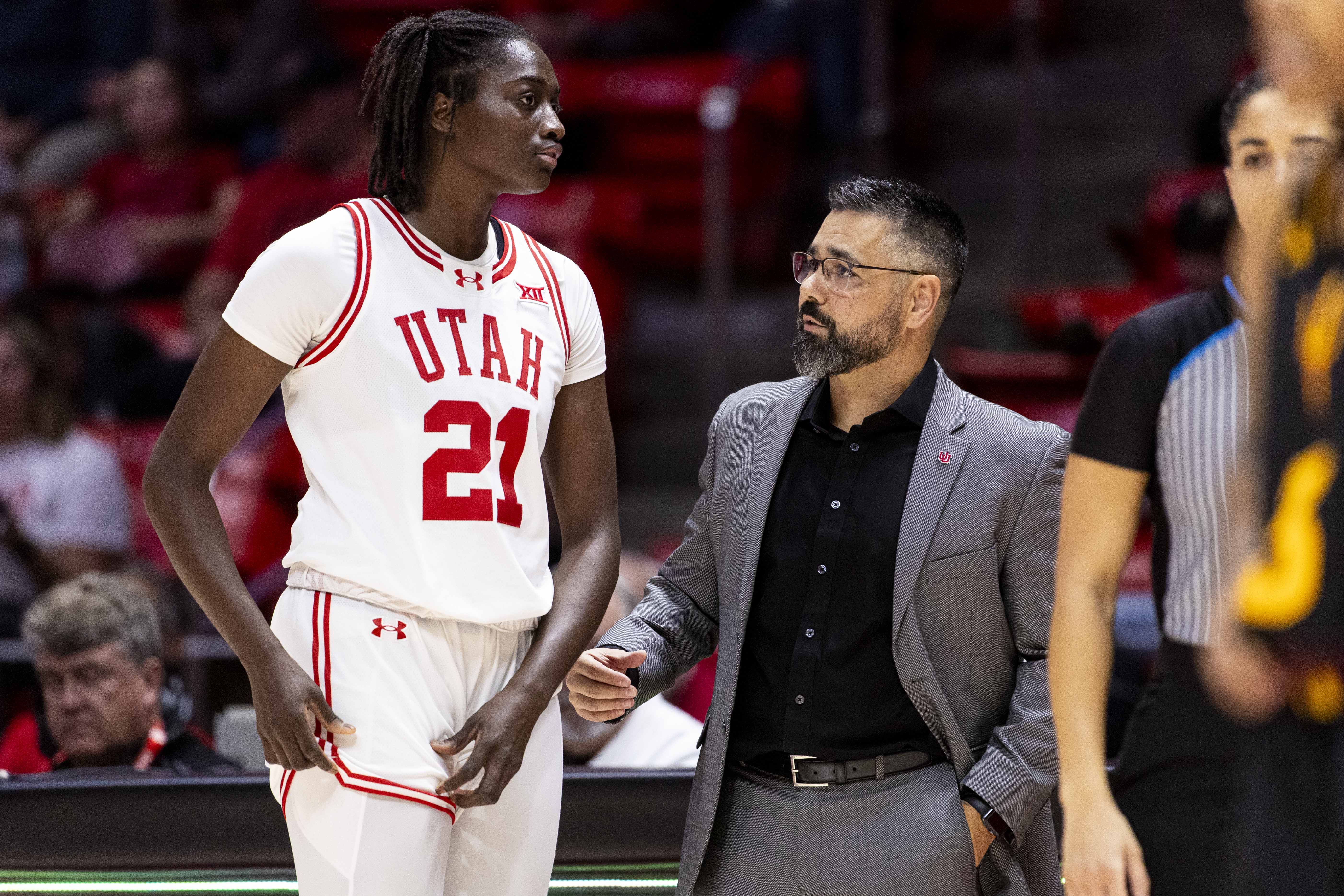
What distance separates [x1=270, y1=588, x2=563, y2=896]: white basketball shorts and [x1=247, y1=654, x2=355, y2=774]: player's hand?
20 mm

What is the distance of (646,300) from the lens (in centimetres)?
663

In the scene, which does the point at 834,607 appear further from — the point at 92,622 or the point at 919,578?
the point at 92,622

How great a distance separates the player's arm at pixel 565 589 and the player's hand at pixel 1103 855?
0.76 metres

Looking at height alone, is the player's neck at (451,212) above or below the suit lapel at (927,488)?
above

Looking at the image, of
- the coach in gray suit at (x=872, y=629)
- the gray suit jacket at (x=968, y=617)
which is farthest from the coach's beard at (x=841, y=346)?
the gray suit jacket at (x=968, y=617)

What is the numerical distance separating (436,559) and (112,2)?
21.1 feet

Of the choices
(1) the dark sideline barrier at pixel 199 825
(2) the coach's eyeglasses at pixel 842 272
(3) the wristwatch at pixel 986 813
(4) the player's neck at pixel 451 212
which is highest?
(4) the player's neck at pixel 451 212

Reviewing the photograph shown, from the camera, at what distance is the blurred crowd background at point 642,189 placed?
17.6 feet

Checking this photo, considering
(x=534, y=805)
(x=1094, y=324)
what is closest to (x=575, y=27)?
(x=1094, y=324)

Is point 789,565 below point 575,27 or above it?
below

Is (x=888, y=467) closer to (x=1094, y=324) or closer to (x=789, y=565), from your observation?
(x=789, y=565)

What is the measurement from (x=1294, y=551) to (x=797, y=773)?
3.86 ft

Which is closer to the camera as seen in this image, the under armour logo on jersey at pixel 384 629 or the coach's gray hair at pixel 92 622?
the under armour logo on jersey at pixel 384 629

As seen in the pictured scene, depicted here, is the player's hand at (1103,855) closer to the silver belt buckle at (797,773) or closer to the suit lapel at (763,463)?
the silver belt buckle at (797,773)
